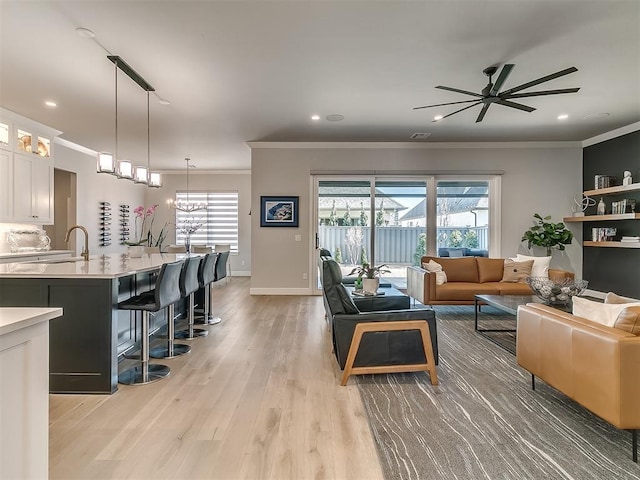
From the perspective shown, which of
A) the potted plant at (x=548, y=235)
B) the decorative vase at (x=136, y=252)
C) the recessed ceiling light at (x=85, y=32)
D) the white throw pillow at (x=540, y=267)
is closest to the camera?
the recessed ceiling light at (x=85, y=32)

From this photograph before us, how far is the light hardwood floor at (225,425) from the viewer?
174 cm

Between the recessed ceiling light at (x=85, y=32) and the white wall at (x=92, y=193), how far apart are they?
4.46 metres

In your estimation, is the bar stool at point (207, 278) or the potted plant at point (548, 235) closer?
the bar stool at point (207, 278)

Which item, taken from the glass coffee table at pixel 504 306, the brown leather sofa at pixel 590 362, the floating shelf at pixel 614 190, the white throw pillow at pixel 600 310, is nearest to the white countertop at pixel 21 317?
the brown leather sofa at pixel 590 362

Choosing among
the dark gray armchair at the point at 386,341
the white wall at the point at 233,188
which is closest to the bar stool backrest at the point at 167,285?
the dark gray armchair at the point at 386,341

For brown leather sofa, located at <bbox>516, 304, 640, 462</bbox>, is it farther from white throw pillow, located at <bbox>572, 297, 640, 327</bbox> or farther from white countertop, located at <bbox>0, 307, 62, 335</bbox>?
white countertop, located at <bbox>0, 307, 62, 335</bbox>

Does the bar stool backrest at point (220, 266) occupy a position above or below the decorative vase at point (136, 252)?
below

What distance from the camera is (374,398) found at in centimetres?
250

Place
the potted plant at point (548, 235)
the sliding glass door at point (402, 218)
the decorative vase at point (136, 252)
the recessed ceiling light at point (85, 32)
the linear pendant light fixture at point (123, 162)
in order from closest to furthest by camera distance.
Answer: the recessed ceiling light at point (85, 32) → the linear pendant light fixture at point (123, 162) → the decorative vase at point (136, 252) → the potted plant at point (548, 235) → the sliding glass door at point (402, 218)

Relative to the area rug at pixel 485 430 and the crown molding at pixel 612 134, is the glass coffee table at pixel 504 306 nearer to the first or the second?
the area rug at pixel 485 430

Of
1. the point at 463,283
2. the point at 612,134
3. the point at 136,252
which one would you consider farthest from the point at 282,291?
the point at 612,134

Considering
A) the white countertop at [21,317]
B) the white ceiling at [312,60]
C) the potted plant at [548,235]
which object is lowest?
the white countertop at [21,317]

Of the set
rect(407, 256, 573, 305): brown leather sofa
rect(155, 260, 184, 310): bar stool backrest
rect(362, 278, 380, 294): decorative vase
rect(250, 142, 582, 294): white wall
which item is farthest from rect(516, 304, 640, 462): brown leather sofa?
rect(250, 142, 582, 294): white wall

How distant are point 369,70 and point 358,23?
866 mm
